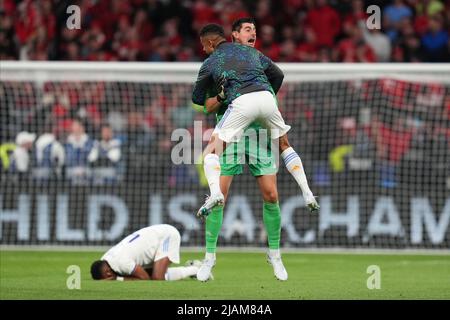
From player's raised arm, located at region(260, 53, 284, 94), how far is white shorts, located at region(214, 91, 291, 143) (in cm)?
38

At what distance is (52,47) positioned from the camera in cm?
1962

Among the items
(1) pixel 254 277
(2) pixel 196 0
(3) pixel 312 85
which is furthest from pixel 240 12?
(1) pixel 254 277

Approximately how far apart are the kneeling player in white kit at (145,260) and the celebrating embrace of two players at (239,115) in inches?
32.0

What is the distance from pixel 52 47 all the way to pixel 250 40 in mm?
9705

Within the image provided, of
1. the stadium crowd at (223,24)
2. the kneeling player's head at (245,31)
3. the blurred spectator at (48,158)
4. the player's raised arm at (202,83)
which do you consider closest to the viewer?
the player's raised arm at (202,83)

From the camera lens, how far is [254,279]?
11555mm

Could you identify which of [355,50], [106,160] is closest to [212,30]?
[106,160]

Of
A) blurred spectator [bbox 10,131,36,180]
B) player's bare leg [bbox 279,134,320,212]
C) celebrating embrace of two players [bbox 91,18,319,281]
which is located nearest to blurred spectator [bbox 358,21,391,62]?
blurred spectator [bbox 10,131,36,180]

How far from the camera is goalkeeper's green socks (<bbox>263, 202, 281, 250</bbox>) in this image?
10.5 metres

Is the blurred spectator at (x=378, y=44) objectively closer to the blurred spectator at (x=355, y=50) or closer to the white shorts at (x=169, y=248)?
the blurred spectator at (x=355, y=50)

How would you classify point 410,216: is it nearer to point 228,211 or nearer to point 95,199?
point 228,211

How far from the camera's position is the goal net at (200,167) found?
16188 millimetres

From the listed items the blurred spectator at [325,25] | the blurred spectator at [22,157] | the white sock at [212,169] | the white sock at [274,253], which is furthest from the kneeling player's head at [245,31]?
the blurred spectator at [325,25]

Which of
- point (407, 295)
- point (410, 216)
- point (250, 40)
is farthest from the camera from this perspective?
point (410, 216)
